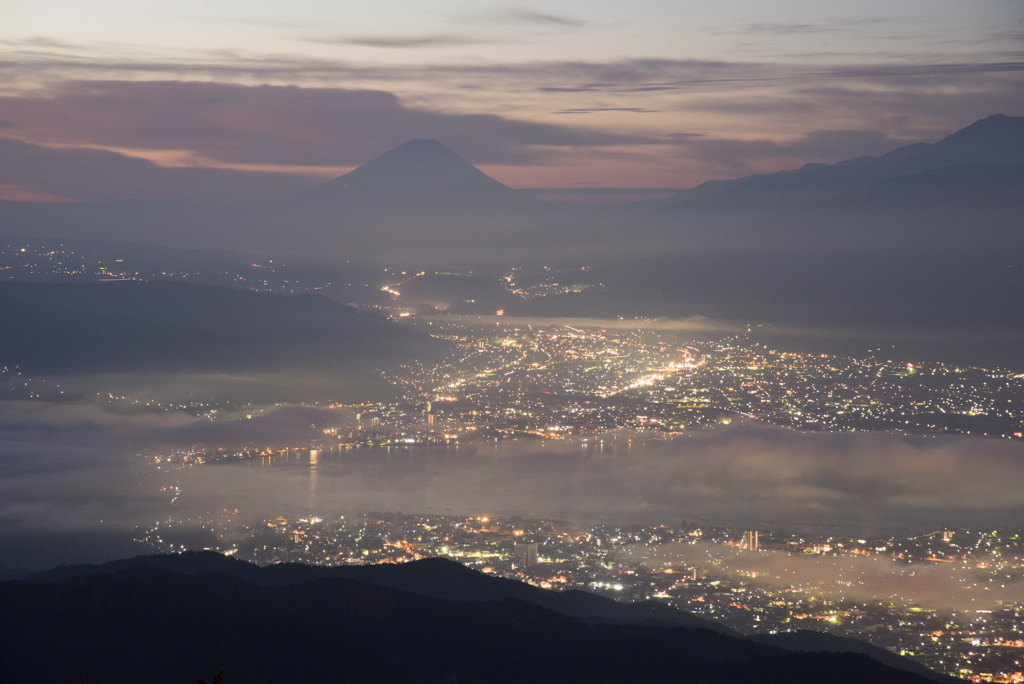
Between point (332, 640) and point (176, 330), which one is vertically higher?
point (176, 330)

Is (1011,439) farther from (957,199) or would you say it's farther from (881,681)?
(957,199)

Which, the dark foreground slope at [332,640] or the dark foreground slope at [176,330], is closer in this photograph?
the dark foreground slope at [332,640]

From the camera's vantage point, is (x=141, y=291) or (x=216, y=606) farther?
(x=141, y=291)

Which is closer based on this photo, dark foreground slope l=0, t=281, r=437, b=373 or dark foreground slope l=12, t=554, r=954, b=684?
dark foreground slope l=12, t=554, r=954, b=684

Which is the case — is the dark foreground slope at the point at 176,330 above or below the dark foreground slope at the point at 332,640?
above

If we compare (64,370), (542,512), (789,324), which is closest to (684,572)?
(542,512)
